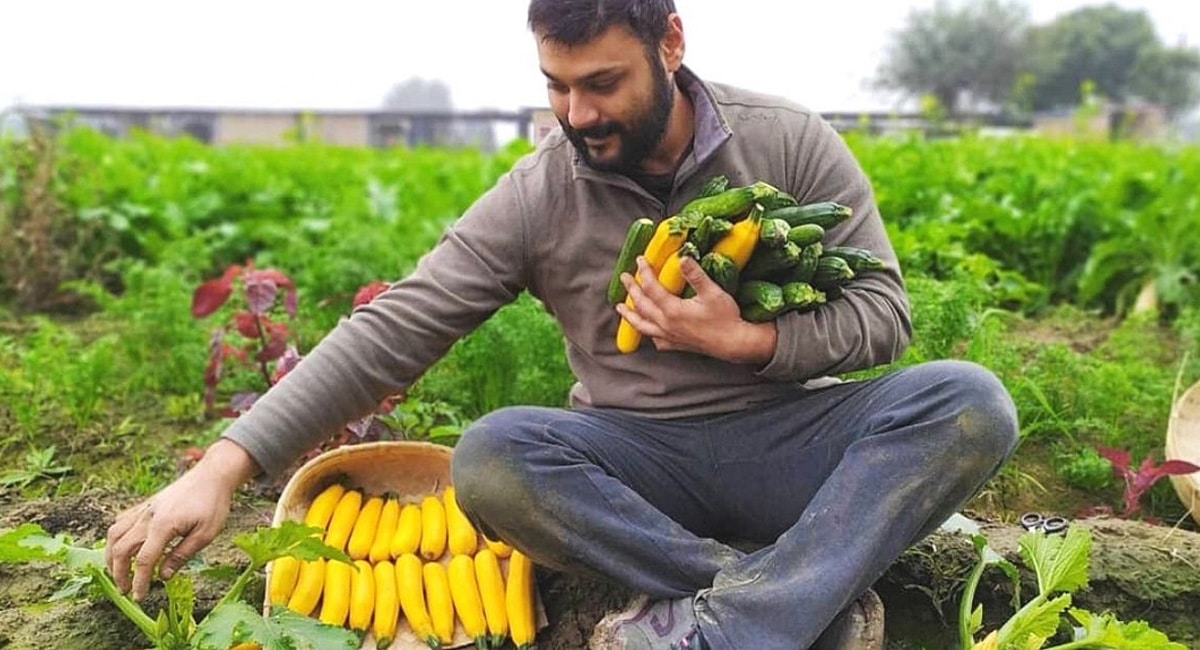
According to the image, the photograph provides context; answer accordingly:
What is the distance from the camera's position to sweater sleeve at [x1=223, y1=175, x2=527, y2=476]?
9.28ft

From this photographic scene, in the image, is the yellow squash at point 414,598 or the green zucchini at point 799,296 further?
the yellow squash at point 414,598

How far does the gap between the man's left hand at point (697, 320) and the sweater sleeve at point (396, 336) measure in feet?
1.46

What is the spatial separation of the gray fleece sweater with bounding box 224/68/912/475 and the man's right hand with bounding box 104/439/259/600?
267 millimetres

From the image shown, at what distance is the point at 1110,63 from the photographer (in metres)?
57.0

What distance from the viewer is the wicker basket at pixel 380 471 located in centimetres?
336

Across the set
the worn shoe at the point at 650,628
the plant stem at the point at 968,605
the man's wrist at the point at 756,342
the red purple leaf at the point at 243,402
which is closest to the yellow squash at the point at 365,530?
the red purple leaf at the point at 243,402

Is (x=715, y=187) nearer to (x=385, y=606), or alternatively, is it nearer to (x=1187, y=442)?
(x=385, y=606)

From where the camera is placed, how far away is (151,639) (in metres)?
2.76

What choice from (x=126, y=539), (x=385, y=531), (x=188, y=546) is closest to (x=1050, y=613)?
(x=385, y=531)

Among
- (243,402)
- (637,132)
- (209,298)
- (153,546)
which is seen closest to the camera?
(153,546)

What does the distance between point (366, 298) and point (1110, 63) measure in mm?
60266

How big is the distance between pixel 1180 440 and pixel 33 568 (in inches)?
135

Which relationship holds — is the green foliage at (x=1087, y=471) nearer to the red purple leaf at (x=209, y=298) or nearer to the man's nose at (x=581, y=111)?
the man's nose at (x=581, y=111)

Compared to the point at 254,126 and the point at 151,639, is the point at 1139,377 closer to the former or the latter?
the point at 151,639
